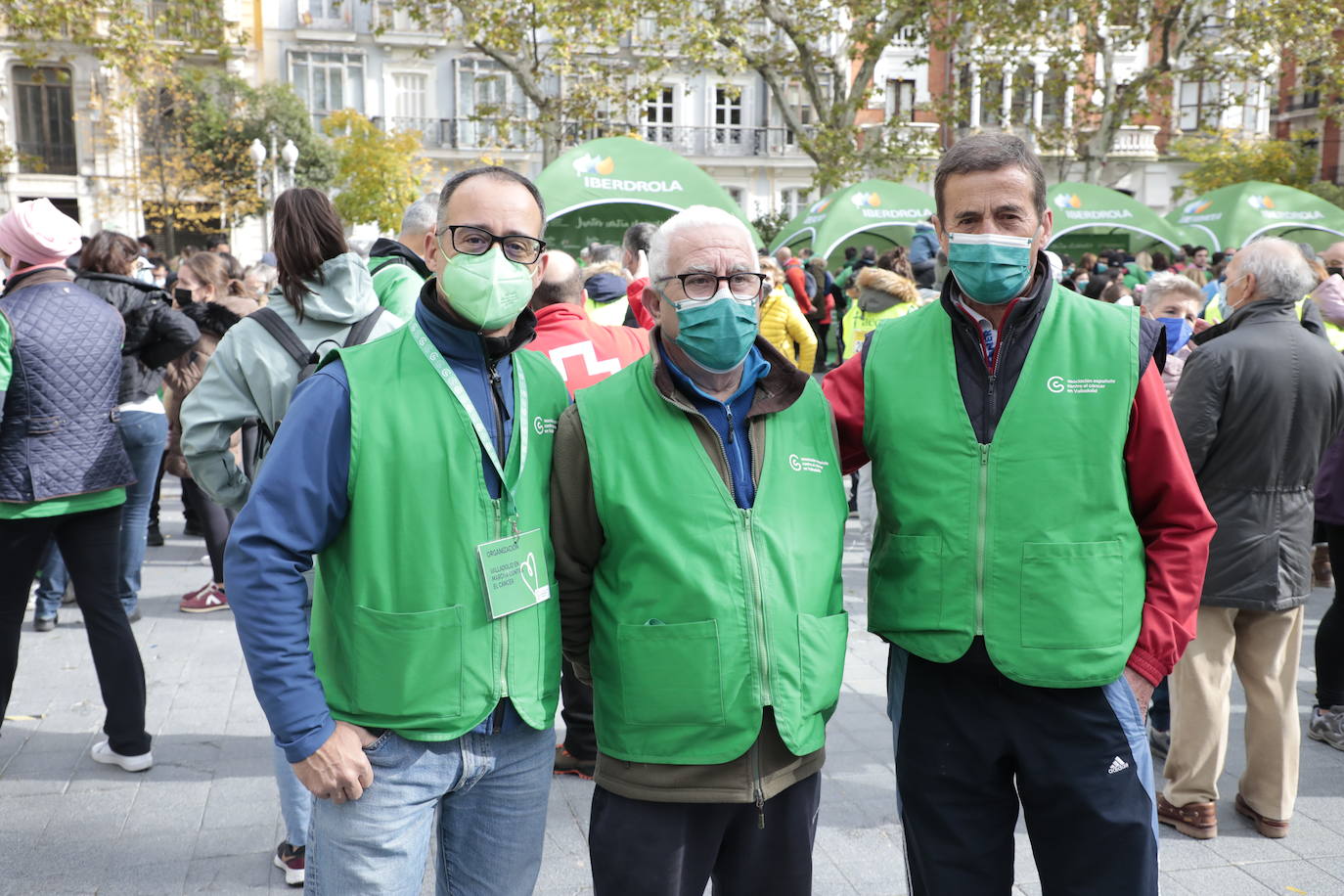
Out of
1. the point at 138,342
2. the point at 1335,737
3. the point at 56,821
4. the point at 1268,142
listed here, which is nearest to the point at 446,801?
the point at 56,821

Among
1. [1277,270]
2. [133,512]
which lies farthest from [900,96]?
[1277,270]

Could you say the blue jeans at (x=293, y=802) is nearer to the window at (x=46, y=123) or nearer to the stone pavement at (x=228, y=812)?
the stone pavement at (x=228, y=812)

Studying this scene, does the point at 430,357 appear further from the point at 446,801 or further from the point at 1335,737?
the point at 1335,737

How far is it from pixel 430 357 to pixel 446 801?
34.6 inches

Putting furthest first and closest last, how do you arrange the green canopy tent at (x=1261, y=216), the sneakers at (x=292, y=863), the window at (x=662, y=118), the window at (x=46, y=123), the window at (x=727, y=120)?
the window at (x=727, y=120) < the window at (x=662, y=118) < the window at (x=46, y=123) < the green canopy tent at (x=1261, y=216) < the sneakers at (x=292, y=863)

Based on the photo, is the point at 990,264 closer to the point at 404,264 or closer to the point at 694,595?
the point at 694,595

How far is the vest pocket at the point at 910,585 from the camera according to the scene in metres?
2.45

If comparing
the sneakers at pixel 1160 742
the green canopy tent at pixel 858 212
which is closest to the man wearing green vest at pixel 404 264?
the sneakers at pixel 1160 742

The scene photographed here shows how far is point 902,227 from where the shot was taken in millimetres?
21719

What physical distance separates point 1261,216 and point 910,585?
2012cm

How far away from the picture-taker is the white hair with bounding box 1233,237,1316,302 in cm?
409

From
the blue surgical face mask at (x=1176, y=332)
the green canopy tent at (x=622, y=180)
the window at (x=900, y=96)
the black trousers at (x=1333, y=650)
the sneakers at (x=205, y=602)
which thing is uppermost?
the window at (x=900, y=96)

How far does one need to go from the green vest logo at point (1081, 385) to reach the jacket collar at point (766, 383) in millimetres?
511

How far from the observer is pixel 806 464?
93.6 inches
